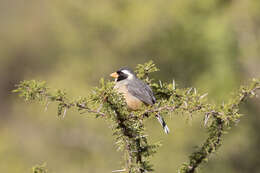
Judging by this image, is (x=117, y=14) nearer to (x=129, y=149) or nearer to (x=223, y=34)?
(x=223, y=34)

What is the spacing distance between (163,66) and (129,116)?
724 cm

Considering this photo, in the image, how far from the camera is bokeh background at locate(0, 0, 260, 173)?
9664 millimetres

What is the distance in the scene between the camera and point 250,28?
10.2 meters

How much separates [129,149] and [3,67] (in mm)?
16743

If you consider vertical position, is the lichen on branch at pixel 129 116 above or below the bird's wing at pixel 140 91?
below

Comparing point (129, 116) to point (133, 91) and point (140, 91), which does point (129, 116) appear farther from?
point (133, 91)

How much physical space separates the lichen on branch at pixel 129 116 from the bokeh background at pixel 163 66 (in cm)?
672

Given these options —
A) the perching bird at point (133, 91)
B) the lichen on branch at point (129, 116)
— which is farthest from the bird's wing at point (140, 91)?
the lichen on branch at point (129, 116)

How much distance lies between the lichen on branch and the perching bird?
A: 3.59ft

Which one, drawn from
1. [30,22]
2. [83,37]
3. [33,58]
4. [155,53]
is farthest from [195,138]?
[30,22]

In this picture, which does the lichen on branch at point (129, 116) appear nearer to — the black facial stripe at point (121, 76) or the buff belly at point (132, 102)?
the buff belly at point (132, 102)

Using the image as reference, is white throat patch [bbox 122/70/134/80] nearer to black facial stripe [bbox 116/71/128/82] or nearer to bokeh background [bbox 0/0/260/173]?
black facial stripe [bbox 116/71/128/82]

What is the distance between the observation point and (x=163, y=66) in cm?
980

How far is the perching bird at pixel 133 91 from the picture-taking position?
3.88 meters
